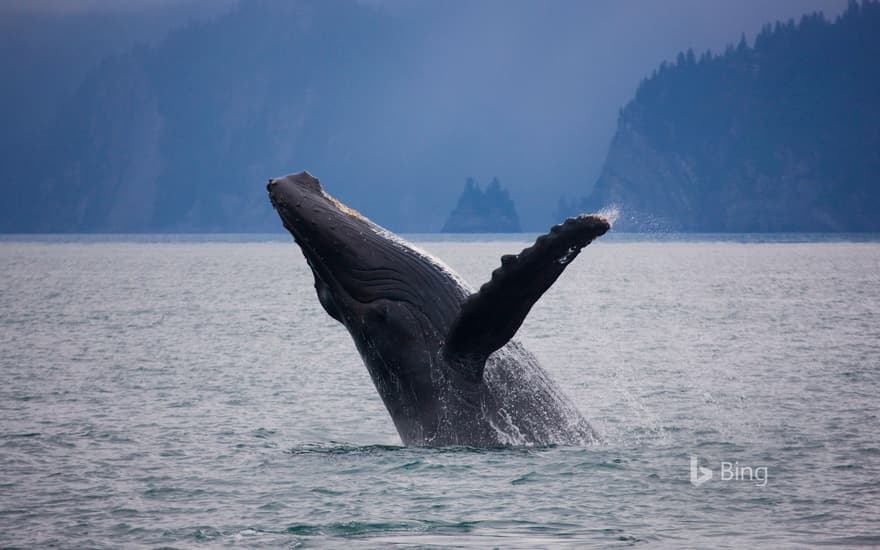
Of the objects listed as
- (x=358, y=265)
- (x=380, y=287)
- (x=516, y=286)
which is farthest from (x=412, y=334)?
(x=516, y=286)

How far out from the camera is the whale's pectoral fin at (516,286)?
819 cm

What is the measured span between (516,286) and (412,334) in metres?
1.69

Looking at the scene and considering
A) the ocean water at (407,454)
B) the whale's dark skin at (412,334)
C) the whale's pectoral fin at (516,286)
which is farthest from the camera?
the whale's dark skin at (412,334)

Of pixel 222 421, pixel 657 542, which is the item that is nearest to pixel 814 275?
pixel 222 421

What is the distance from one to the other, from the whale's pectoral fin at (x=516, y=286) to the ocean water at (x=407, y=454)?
156 centimetres

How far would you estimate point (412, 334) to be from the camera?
997 cm

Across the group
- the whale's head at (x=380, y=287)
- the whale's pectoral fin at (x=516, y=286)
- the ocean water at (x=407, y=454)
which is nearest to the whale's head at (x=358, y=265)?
the whale's head at (x=380, y=287)

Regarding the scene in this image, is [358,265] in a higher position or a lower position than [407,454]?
higher

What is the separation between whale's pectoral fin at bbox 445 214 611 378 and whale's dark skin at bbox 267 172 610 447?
498 mm

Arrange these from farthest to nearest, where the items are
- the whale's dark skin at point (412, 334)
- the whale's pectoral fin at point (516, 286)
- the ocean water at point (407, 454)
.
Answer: the whale's dark skin at point (412, 334), the ocean water at point (407, 454), the whale's pectoral fin at point (516, 286)

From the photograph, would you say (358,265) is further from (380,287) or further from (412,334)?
(412,334)

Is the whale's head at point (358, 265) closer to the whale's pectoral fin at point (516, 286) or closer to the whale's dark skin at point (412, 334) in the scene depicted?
the whale's dark skin at point (412, 334)

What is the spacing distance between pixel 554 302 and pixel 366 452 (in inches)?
1595

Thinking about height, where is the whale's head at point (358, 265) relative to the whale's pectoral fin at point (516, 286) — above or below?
above
